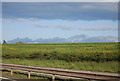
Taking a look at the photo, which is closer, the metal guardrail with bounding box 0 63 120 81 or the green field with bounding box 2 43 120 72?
the metal guardrail with bounding box 0 63 120 81

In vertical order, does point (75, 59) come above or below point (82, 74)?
above

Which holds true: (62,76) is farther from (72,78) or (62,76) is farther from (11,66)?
(11,66)

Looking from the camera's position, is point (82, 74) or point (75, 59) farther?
point (75, 59)

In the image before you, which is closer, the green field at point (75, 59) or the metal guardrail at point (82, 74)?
the metal guardrail at point (82, 74)

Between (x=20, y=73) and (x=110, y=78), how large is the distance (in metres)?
9.33

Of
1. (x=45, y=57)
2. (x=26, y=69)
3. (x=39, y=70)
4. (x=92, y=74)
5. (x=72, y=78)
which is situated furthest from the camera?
(x=45, y=57)

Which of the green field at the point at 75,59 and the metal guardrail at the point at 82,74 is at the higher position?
the green field at the point at 75,59

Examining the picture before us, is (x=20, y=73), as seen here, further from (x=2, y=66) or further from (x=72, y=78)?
(x=72, y=78)

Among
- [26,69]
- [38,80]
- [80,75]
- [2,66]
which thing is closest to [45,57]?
[2,66]

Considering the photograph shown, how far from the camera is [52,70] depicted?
15336 mm

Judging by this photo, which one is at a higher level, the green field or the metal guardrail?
the green field

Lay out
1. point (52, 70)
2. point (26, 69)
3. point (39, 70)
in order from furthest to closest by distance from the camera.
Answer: point (26, 69), point (39, 70), point (52, 70)

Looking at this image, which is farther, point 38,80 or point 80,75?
point 38,80

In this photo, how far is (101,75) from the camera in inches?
491
